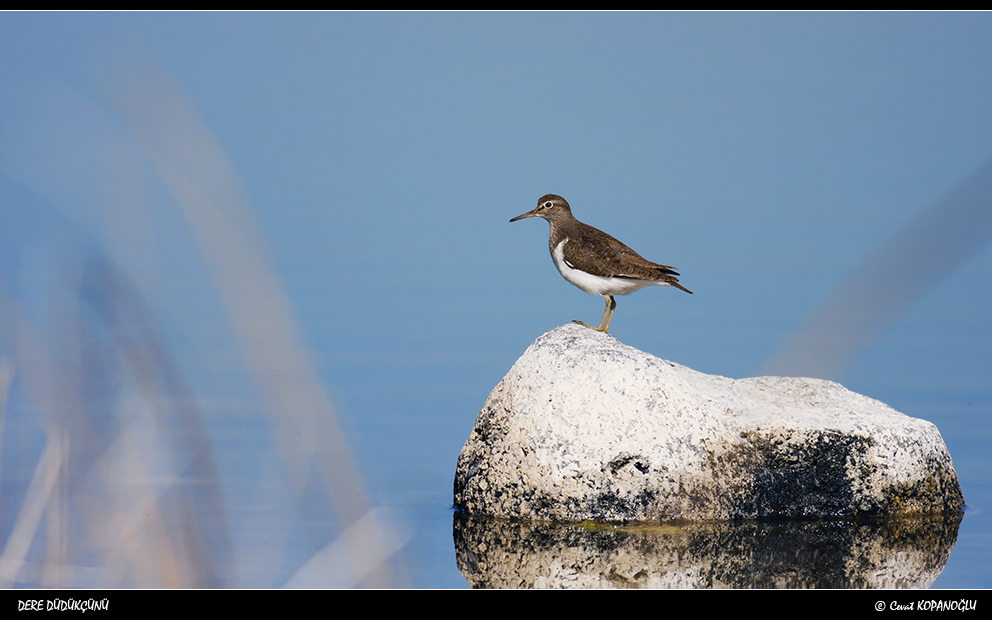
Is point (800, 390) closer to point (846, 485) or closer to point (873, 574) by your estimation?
point (846, 485)

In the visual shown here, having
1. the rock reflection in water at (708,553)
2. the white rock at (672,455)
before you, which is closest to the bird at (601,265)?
the white rock at (672,455)

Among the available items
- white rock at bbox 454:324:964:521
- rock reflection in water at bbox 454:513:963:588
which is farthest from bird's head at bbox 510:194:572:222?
rock reflection in water at bbox 454:513:963:588

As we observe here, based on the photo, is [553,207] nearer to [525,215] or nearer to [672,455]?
[525,215]

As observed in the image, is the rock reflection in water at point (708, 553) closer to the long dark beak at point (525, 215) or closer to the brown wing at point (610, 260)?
the brown wing at point (610, 260)

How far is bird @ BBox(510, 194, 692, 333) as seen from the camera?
906 cm

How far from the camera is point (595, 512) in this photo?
751 cm

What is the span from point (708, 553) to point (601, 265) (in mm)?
3434

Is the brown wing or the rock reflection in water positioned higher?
the brown wing

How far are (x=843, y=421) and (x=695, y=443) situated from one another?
135 cm

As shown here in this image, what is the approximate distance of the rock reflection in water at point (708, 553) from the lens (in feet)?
19.9

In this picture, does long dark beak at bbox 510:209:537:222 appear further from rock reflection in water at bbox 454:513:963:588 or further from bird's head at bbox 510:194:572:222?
rock reflection in water at bbox 454:513:963:588

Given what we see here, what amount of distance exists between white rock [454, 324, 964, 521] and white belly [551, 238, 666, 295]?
1.20 meters

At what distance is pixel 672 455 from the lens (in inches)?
299

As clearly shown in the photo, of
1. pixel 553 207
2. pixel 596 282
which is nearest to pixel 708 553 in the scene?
pixel 596 282
